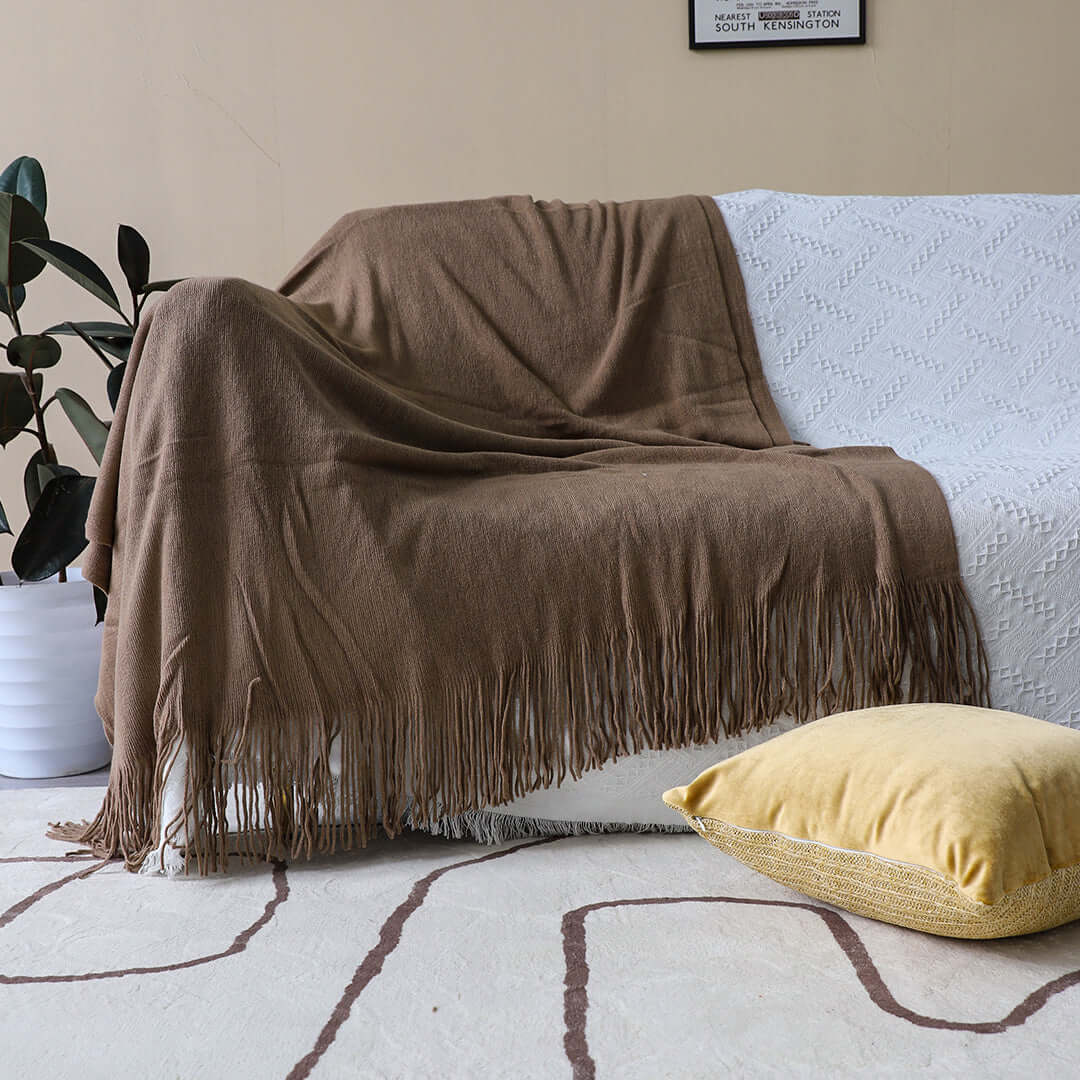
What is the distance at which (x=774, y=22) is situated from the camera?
7.53 ft

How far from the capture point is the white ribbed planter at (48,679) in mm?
1488

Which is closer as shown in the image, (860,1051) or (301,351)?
(860,1051)

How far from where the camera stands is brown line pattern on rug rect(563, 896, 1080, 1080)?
2.45ft

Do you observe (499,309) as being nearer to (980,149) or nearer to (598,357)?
(598,357)

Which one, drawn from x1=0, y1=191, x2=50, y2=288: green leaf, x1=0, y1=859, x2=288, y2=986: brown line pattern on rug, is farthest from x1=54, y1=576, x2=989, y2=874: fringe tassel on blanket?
x1=0, y1=191, x2=50, y2=288: green leaf

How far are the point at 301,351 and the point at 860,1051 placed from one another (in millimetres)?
917

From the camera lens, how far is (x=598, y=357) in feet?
5.71

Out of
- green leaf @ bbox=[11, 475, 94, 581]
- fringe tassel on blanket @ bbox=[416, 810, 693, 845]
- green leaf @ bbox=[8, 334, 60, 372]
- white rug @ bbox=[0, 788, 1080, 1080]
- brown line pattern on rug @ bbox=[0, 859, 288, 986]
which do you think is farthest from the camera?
green leaf @ bbox=[8, 334, 60, 372]

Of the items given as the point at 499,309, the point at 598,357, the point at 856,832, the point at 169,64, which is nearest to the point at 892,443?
the point at 598,357

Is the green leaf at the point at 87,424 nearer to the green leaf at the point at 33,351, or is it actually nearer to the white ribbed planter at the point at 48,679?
the green leaf at the point at 33,351

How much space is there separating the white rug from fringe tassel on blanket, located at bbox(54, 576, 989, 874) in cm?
6

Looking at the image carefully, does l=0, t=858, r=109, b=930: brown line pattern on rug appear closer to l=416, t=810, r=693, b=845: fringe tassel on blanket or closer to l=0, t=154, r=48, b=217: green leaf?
l=416, t=810, r=693, b=845: fringe tassel on blanket

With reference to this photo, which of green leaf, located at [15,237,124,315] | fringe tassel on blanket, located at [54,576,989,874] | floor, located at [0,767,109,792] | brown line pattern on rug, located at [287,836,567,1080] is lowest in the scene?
floor, located at [0,767,109,792]

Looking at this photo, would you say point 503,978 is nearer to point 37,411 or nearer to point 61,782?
point 61,782
